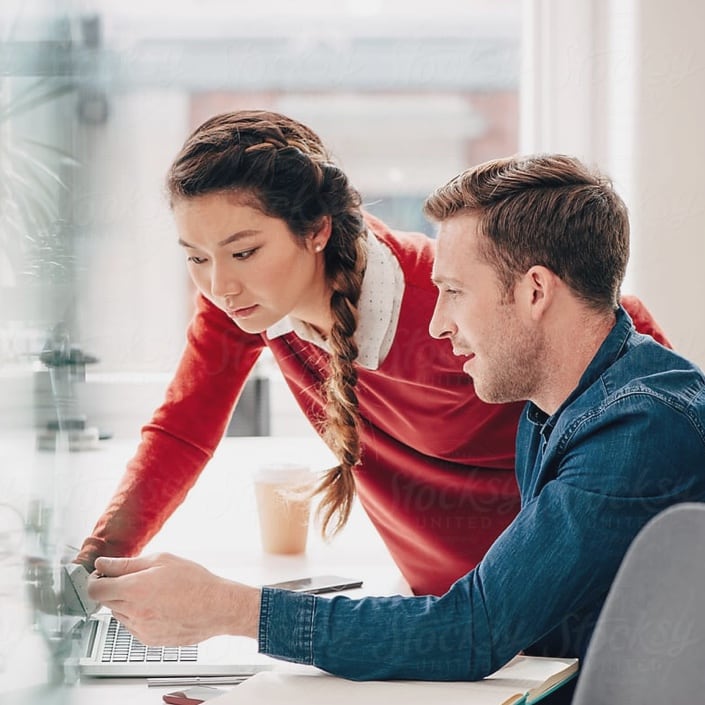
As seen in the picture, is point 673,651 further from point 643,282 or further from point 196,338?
point 643,282

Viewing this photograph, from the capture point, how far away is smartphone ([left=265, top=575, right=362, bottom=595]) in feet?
4.43

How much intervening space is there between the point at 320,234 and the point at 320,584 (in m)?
0.45

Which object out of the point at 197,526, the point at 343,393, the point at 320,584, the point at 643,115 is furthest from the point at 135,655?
the point at 643,115

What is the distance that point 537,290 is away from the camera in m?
1.07

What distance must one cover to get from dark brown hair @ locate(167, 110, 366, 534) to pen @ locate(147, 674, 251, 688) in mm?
332

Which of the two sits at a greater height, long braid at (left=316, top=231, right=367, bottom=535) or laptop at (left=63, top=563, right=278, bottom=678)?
long braid at (left=316, top=231, right=367, bottom=535)

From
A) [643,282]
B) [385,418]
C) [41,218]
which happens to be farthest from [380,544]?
[41,218]

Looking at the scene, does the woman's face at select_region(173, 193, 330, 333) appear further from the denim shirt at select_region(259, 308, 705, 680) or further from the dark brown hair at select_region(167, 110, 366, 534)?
the denim shirt at select_region(259, 308, 705, 680)

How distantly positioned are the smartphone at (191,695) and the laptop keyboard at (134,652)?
0.32ft

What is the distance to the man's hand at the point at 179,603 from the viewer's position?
3.20ft

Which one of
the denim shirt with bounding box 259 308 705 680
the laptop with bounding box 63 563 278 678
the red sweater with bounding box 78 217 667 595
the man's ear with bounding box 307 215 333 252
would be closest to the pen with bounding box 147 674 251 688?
the laptop with bounding box 63 563 278 678

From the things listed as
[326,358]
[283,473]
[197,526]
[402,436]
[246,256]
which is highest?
[246,256]

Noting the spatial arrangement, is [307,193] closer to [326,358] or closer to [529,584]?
[326,358]

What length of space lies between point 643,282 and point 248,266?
98 centimetres
